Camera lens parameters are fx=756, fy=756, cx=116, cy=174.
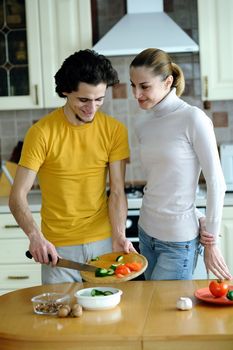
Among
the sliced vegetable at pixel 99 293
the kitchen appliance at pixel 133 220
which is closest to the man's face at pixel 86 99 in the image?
the sliced vegetable at pixel 99 293

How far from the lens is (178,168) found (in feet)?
9.04

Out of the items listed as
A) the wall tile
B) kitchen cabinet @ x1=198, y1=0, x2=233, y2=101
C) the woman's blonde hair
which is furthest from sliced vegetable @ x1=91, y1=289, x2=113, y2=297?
the wall tile

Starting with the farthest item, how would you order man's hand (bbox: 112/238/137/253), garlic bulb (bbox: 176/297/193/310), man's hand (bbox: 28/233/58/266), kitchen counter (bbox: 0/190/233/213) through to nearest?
kitchen counter (bbox: 0/190/233/213)
man's hand (bbox: 112/238/137/253)
man's hand (bbox: 28/233/58/266)
garlic bulb (bbox: 176/297/193/310)

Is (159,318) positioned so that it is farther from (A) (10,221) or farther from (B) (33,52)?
(B) (33,52)

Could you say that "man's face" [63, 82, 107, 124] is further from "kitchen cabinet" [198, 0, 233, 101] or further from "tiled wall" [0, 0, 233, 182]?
"tiled wall" [0, 0, 233, 182]

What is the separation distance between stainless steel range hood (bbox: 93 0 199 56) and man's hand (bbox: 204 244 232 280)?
1899mm

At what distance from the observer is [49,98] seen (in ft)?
15.0

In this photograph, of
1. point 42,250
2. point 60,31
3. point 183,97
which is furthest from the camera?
point 183,97

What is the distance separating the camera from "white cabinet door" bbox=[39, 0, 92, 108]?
4.51 metres

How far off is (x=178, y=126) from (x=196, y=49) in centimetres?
172

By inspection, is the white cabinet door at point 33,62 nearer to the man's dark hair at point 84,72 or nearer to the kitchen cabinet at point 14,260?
the kitchen cabinet at point 14,260

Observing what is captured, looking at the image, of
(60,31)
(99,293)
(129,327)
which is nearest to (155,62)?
(99,293)

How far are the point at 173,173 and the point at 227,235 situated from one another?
5.27 feet

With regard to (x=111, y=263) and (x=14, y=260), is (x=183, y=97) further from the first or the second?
(x=111, y=263)
